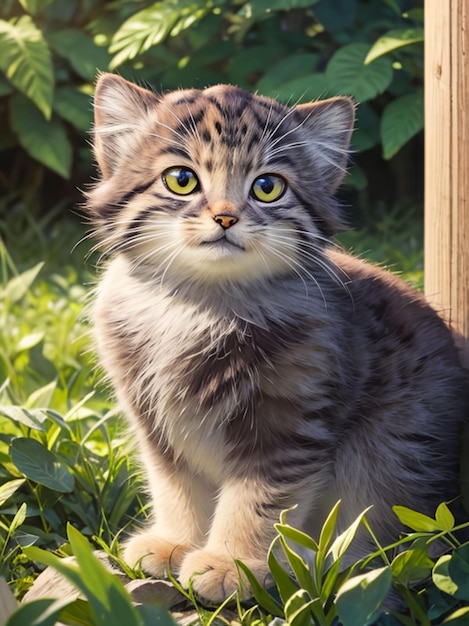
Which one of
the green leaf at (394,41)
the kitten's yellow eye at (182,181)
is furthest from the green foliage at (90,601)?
the green leaf at (394,41)

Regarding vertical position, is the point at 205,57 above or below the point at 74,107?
above

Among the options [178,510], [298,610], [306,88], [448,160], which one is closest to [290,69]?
[306,88]

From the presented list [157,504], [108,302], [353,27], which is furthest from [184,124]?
[353,27]

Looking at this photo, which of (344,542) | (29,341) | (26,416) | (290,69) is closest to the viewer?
(344,542)

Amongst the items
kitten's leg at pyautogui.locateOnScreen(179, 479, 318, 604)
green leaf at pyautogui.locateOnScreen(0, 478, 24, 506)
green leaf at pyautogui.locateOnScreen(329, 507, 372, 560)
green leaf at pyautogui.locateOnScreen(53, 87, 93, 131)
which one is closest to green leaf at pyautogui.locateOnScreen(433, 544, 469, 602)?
green leaf at pyautogui.locateOnScreen(329, 507, 372, 560)

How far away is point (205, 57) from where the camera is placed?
13.8 feet

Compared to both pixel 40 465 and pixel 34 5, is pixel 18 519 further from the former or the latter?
pixel 34 5

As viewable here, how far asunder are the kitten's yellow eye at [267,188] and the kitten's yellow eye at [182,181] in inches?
4.2

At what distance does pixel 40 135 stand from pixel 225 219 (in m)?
3.03

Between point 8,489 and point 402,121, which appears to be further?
point 402,121

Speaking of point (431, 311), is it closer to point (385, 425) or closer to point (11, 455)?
point (385, 425)

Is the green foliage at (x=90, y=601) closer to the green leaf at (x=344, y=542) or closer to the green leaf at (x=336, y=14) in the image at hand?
the green leaf at (x=344, y=542)

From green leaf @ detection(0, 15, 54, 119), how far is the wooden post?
2.35 m

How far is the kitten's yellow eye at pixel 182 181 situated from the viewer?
1653mm
